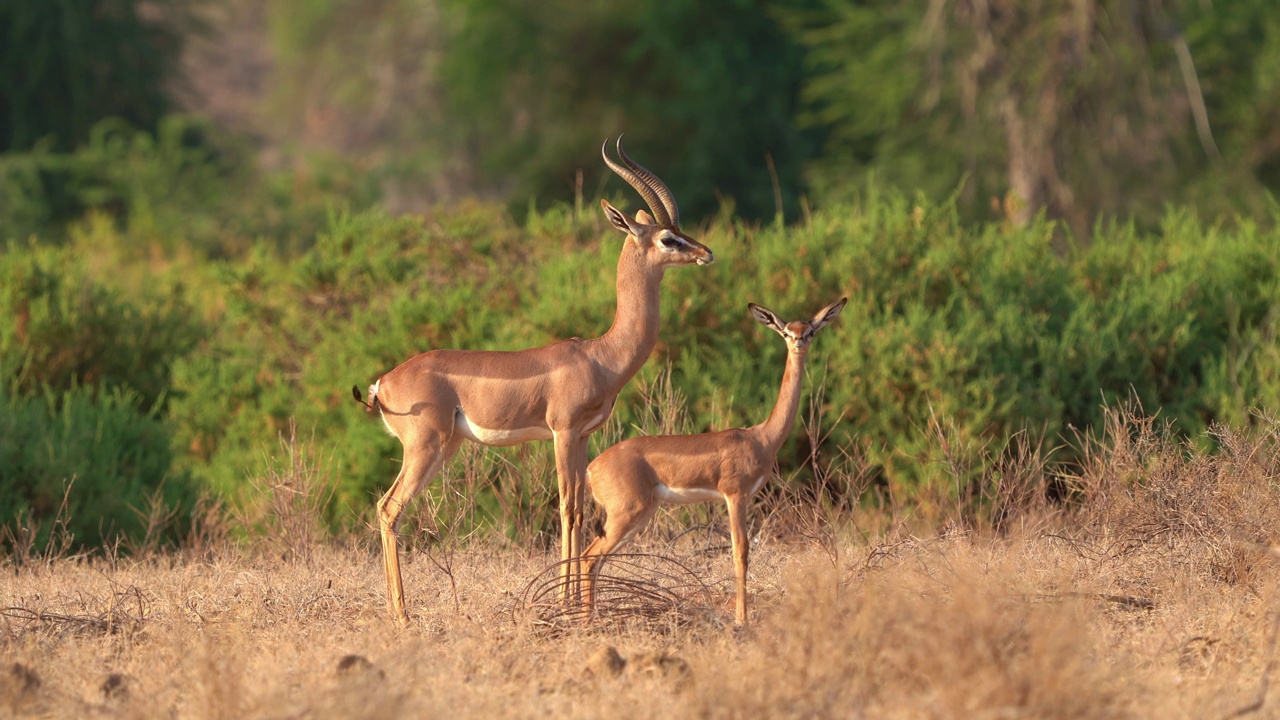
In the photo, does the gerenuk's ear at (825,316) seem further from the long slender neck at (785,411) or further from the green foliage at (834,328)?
the green foliage at (834,328)

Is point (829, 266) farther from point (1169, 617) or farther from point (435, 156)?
point (435, 156)

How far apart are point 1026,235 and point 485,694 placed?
7608mm

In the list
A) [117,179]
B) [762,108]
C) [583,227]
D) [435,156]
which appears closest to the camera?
[583,227]

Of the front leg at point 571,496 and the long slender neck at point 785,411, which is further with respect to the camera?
the long slender neck at point 785,411

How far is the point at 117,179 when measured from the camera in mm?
26375

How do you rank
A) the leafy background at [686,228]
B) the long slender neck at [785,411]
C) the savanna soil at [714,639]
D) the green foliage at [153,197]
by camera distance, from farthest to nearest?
the green foliage at [153,197] → the leafy background at [686,228] → the long slender neck at [785,411] → the savanna soil at [714,639]

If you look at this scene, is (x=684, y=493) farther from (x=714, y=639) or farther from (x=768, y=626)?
(x=768, y=626)

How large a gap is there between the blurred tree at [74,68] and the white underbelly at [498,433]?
81.4ft

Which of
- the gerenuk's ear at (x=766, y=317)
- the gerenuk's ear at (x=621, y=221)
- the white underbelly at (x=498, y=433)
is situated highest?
the gerenuk's ear at (x=621, y=221)

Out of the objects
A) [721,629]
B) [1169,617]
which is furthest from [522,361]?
[1169,617]

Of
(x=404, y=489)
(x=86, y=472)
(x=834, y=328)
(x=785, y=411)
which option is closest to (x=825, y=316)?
(x=785, y=411)

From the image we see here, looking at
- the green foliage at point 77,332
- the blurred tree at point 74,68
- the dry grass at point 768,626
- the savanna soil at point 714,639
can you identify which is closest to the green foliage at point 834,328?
the green foliage at point 77,332

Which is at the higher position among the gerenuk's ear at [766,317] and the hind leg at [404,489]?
the gerenuk's ear at [766,317]

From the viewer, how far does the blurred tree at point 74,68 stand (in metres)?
29.2
